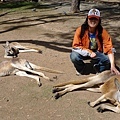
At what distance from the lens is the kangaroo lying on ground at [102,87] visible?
15.0 ft

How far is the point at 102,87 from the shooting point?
5.05 meters

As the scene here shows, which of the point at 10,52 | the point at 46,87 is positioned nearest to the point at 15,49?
the point at 10,52

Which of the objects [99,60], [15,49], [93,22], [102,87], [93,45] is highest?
[93,22]

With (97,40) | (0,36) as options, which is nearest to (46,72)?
(97,40)

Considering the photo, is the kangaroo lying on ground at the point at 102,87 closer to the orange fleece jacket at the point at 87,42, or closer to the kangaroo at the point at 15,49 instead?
the orange fleece jacket at the point at 87,42

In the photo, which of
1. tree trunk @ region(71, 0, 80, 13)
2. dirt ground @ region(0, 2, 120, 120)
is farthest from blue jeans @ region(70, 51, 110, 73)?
tree trunk @ region(71, 0, 80, 13)

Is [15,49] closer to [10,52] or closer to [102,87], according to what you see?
[10,52]

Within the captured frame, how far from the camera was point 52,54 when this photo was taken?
24.3 ft

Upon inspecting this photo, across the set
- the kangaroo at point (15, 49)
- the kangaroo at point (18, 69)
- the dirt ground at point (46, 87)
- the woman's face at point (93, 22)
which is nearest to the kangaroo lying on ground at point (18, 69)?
the kangaroo at point (18, 69)

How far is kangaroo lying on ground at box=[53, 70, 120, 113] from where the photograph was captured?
15.0 ft

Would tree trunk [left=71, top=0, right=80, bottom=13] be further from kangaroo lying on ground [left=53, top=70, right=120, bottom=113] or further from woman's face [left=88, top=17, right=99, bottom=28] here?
kangaroo lying on ground [left=53, top=70, right=120, bottom=113]

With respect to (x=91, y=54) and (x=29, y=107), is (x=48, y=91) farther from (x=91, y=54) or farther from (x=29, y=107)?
(x=91, y=54)

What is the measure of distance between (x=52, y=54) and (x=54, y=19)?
16.2ft

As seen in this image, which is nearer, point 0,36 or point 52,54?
point 52,54
